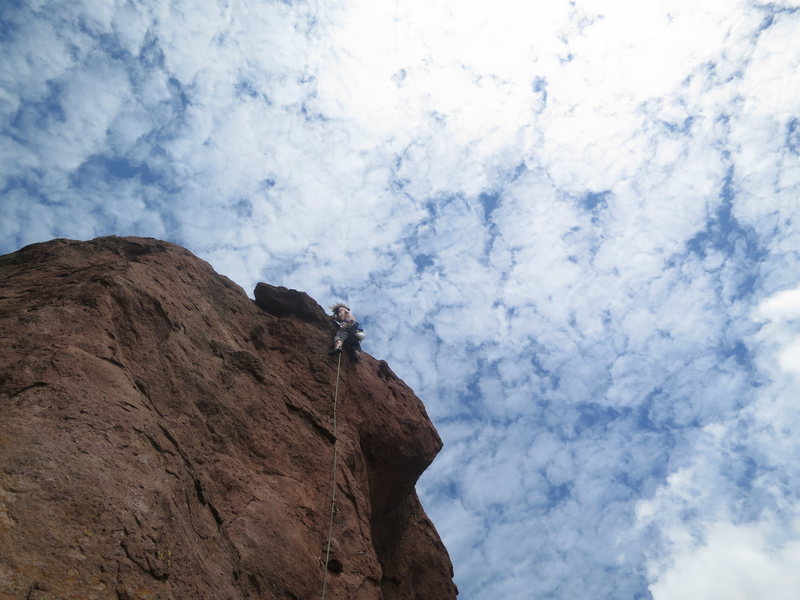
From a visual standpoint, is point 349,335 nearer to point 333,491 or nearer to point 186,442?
point 333,491

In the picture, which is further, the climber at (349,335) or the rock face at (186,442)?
the climber at (349,335)

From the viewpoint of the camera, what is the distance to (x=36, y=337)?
7984 millimetres

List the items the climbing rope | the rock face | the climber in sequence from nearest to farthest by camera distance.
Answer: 1. the rock face
2. the climbing rope
3. the climber

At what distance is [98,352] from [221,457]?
→ 264 cm

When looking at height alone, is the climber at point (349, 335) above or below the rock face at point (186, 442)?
above

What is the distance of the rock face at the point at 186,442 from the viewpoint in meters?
6.05

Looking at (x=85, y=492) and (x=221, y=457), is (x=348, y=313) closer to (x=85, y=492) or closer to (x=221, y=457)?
(x=221, y=457)

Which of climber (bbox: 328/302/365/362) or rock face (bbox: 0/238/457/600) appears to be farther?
climber (bbox: 328/302/365/362)

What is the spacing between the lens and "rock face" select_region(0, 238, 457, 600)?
6.05 m

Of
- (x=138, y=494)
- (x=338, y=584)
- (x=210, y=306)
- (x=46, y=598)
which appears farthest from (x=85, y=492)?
(x=210, y=306)

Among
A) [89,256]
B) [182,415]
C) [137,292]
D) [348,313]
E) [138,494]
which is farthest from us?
[348,313]

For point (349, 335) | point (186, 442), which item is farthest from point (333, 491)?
point (349, 335)

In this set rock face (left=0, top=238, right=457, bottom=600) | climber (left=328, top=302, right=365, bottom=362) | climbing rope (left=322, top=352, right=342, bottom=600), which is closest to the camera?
rock face (left=0, top=238, right=457, bottom=600)

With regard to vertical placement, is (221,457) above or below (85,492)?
above
